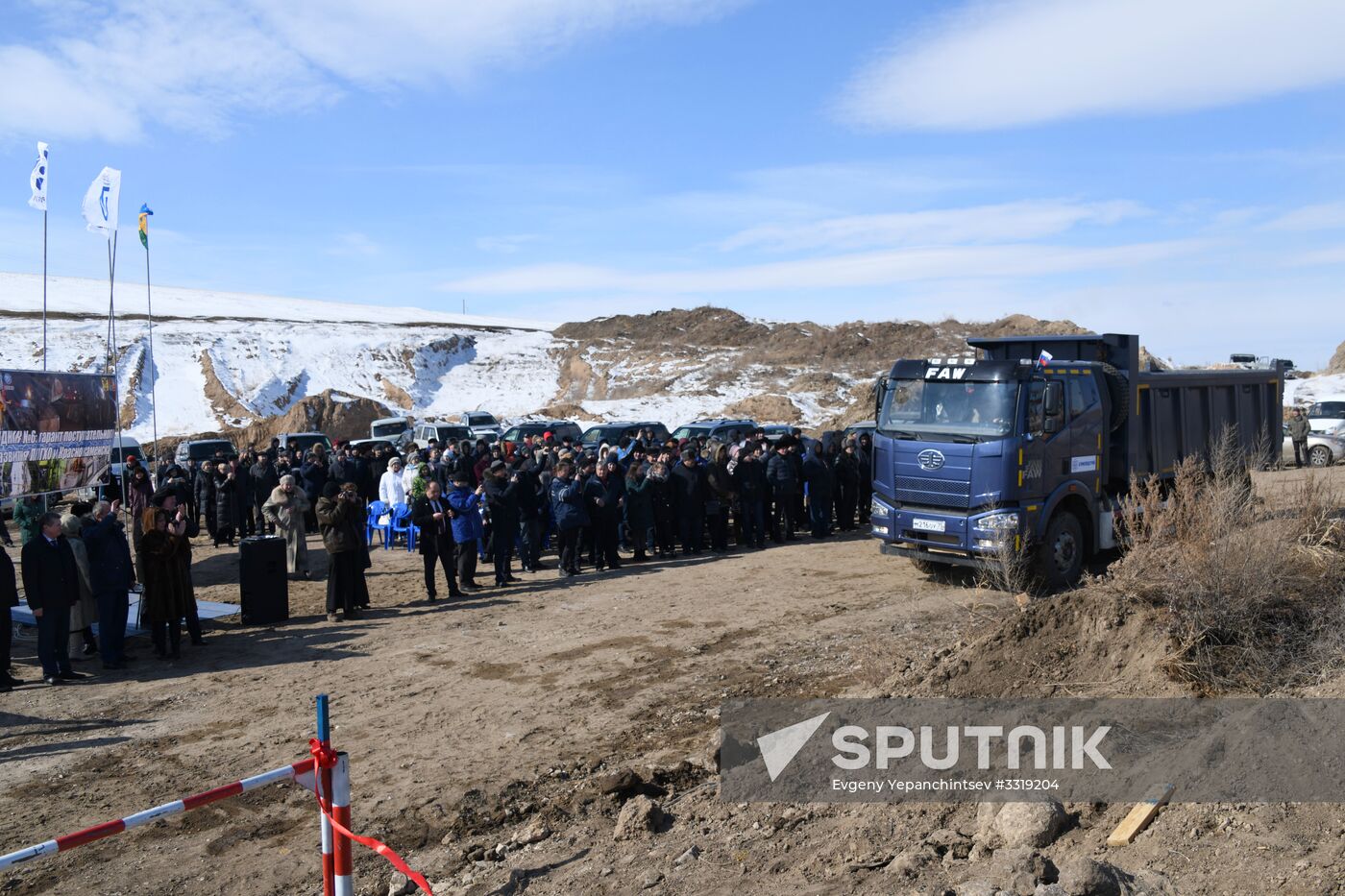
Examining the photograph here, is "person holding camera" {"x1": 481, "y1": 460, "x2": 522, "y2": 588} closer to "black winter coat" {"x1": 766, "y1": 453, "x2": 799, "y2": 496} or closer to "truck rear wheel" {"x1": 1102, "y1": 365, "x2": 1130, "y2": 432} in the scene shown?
"black winter coat" {"x1": 766, "y1": 453, "x2": 799, "y2": 496}

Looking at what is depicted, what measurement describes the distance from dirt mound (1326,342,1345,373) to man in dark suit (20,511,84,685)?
6793 cm

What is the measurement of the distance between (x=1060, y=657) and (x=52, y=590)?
30.4 ft

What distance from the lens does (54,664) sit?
981 centimetres

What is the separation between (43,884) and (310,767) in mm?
2585

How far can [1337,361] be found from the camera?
204ft

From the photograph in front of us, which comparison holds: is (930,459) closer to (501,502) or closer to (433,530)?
(501,502)

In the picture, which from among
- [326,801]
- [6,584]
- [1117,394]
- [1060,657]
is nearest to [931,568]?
[1117,394]

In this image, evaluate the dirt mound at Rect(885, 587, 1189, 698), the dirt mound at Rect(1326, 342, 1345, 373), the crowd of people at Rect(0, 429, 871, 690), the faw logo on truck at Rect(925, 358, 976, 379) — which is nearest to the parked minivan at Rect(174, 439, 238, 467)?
the crowd of people at Rect(0, 429, 871, 690)

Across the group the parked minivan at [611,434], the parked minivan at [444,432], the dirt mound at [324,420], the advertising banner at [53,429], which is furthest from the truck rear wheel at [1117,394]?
the dirt mound at [324,420]

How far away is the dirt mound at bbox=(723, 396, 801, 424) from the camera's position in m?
49.3

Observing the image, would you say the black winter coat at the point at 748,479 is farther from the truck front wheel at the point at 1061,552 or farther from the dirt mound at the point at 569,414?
the dirt mound at the point at 569,414

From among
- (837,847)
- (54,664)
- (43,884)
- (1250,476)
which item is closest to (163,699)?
(54,664)

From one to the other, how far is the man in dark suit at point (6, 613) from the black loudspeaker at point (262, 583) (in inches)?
107

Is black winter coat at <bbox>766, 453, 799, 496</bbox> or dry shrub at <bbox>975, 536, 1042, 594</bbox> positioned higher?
black winter coat at <bbox>766, 453, 799, 496</bbox>
